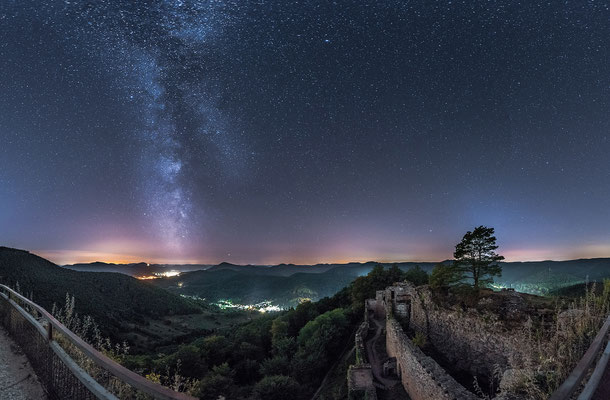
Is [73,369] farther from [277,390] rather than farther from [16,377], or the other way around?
[277,390]

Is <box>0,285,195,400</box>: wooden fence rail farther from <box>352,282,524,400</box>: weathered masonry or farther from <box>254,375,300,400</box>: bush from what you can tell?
<box>254,375,300,400</box>: bush

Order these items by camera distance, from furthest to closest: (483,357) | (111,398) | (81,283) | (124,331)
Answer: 1. (81,283)
2. (124,331)
3. (483,357)
4. (111,398)

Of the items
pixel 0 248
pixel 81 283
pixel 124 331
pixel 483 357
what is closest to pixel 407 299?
pixel 483 357

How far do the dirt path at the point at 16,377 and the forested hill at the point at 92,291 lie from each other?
6667 cm

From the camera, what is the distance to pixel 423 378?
1158cm

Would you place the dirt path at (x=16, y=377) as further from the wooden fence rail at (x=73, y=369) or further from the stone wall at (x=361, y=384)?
the stone wall at (x=361, y=384)

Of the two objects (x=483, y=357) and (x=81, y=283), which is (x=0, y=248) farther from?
(x=483, y=357)

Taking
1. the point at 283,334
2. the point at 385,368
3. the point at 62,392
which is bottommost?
the point at 283,334

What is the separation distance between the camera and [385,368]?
17406 mm

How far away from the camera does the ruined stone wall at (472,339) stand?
11815mm

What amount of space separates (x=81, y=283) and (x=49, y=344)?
97479mm

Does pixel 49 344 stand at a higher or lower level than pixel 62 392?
higher

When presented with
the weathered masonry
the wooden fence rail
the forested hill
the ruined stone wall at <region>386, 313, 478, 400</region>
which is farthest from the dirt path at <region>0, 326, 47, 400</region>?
the forested hill

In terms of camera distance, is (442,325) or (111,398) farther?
(442,325)
